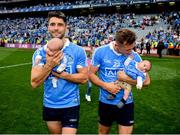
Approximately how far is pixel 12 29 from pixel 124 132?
64.0 metres

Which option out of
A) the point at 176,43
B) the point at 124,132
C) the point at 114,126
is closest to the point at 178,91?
the point at 114,126

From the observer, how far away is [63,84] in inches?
179

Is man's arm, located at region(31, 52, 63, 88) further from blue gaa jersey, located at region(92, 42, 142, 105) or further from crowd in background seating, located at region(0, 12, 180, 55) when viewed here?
crowd in background seating, located at region(0, 12, 180, 55)

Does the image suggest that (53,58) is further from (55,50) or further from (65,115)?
(65,115)

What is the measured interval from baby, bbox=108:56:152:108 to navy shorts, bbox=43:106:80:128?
665 millimetres

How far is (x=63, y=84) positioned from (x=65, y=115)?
406mm

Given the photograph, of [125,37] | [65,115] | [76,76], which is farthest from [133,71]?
[65,115]

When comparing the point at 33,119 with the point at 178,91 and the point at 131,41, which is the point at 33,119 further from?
the point at 178,91

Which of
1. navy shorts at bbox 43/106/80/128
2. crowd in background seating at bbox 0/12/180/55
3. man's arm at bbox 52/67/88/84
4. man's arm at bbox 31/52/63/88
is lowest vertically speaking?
crowd in background seating at bbox 0/12/180/55

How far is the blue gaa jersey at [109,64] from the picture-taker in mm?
5035

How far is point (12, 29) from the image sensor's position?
218 ft

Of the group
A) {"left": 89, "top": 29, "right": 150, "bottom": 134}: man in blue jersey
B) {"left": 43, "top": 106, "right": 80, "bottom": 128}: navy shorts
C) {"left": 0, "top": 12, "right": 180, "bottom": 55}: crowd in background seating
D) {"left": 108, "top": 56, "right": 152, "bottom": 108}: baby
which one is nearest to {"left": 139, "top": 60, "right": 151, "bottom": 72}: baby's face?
{"left": 108, "top": 56, "right": 152, "bottom": 108}: baby

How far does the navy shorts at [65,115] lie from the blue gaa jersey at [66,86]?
5 centimetres

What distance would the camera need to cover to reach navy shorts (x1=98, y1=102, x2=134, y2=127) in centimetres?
501
